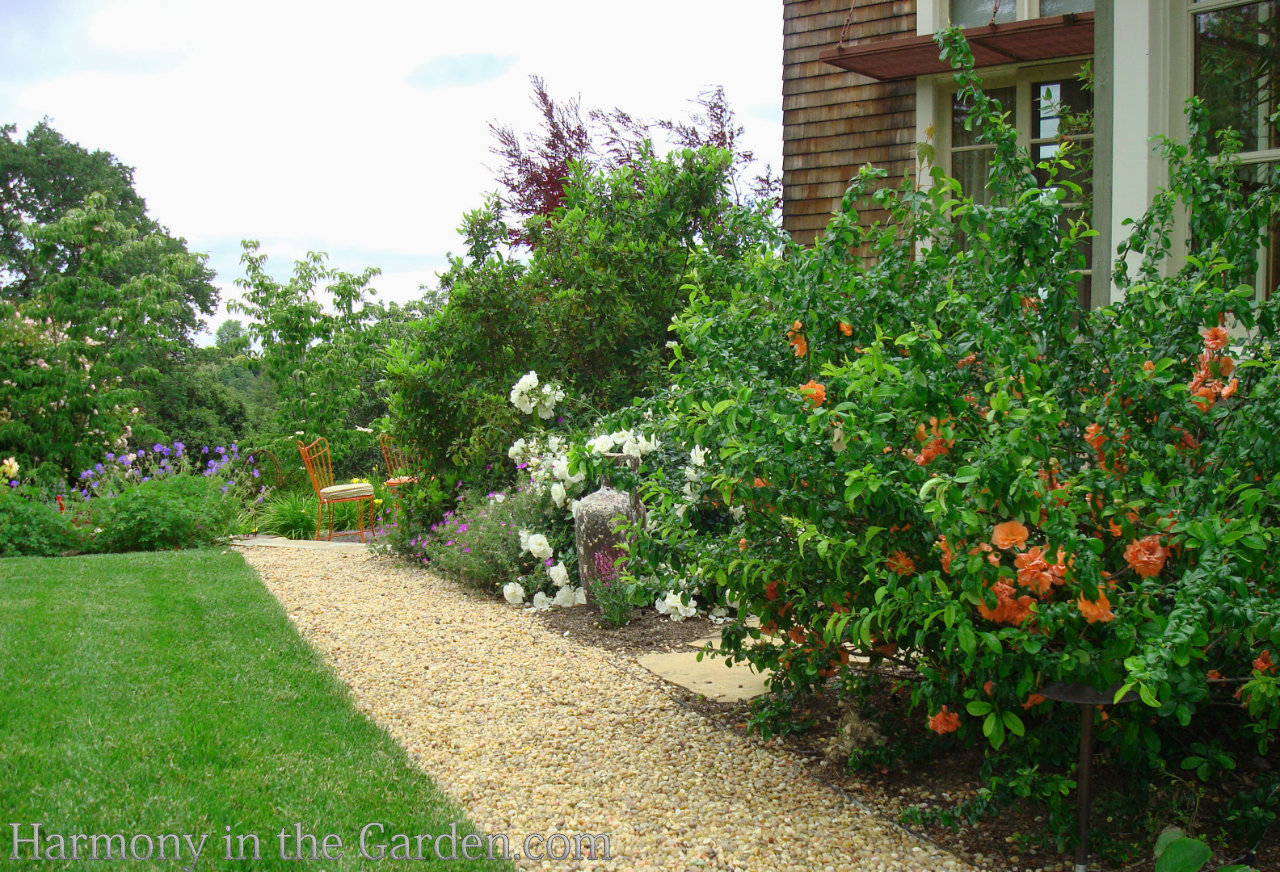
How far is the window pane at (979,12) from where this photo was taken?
19.5 feet

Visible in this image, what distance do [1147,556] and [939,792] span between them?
0.98 meters

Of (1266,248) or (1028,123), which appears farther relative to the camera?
(1028,123)

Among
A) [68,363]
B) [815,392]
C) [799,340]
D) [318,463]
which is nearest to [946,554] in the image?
[815,392]

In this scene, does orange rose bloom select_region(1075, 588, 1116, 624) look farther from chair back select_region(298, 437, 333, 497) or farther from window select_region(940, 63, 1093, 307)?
chair back select_region(298, 437, 333, 497)

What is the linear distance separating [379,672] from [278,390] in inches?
363

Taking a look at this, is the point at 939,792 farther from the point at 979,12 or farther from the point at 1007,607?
the point at 979,12

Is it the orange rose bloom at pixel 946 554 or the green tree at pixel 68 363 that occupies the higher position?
the green tree at pixel 68 363

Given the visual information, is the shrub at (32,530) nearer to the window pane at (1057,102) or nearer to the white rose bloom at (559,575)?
the white rose bloom at (559,575)

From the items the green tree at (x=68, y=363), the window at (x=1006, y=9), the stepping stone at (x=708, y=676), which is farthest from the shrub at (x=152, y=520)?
the window at (x=1006, y=9)

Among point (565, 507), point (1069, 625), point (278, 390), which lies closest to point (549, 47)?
point (278, 390)

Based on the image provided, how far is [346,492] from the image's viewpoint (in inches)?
344

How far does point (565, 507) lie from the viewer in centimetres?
560

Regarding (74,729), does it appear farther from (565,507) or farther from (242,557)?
(242,557)

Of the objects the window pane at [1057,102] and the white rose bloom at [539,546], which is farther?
the window pane at [1057,102]
